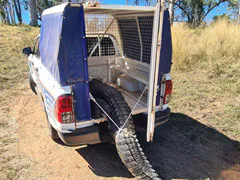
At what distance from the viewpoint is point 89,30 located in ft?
14.1

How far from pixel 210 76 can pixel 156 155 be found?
176 inches

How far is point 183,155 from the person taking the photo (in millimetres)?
3479

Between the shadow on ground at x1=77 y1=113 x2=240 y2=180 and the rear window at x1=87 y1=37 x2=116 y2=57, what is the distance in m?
1.91

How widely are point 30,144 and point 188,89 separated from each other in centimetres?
436

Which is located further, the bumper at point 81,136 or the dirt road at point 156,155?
the dirt road at point 156,155

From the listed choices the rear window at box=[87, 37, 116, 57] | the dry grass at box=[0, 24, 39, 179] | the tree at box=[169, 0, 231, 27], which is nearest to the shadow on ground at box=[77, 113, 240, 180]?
the dry grass at box=[0, 24, 39, 179]

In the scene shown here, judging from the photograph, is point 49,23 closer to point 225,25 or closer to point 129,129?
point 129,129

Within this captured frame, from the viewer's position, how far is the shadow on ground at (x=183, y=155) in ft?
10.2

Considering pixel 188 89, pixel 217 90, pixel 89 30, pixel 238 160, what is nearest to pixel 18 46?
pixel 89 30

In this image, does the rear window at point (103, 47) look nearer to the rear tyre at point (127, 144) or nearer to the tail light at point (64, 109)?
the rear tyre at point (127, 144)

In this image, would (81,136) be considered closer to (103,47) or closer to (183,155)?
(183,155)

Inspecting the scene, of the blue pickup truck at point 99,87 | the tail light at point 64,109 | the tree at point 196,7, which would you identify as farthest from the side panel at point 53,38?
the tree at point 196,7

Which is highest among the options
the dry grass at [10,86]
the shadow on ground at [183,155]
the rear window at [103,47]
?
the rear window at [103,47]

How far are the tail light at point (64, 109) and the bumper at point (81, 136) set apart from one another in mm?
191
